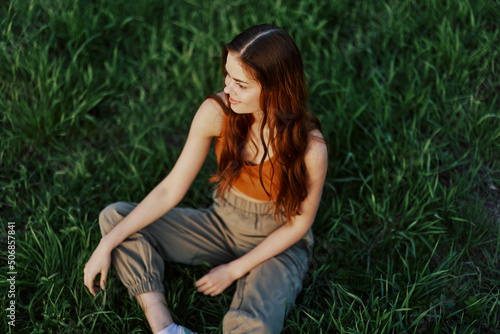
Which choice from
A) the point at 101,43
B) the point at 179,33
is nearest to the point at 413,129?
the point at 179,33

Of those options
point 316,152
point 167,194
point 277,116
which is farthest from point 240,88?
point 167,194

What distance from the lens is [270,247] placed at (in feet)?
6.63

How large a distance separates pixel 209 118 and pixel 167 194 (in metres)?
0.38

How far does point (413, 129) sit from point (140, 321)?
5.53 feet

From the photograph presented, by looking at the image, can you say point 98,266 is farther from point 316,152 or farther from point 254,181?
point 316,152

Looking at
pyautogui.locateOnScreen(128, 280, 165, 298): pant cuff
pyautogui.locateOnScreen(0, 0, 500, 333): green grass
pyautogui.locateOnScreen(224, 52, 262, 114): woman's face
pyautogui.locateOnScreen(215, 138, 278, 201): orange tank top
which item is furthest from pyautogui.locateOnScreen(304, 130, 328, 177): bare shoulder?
pyautogui.locateOnScreen(128, 280, 165, 298): pant cuff

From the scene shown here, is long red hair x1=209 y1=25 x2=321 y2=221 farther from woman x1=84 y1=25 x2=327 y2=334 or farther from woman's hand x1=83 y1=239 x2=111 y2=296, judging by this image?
woman's hand x1=83 y1=239 x2=111 y2=296

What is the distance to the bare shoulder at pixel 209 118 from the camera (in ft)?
6.28

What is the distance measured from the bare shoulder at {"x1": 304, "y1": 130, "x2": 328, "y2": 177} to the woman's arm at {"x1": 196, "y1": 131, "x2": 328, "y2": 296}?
7 cm

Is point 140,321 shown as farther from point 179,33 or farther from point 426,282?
point 179,33

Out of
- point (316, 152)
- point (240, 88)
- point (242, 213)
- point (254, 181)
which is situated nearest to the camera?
point (240, 88)

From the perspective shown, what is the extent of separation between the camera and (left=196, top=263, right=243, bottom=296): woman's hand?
6.72 ft

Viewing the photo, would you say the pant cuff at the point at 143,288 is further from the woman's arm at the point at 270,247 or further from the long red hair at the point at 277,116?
the long red hair at the point at 277,116

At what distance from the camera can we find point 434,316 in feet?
6.43
